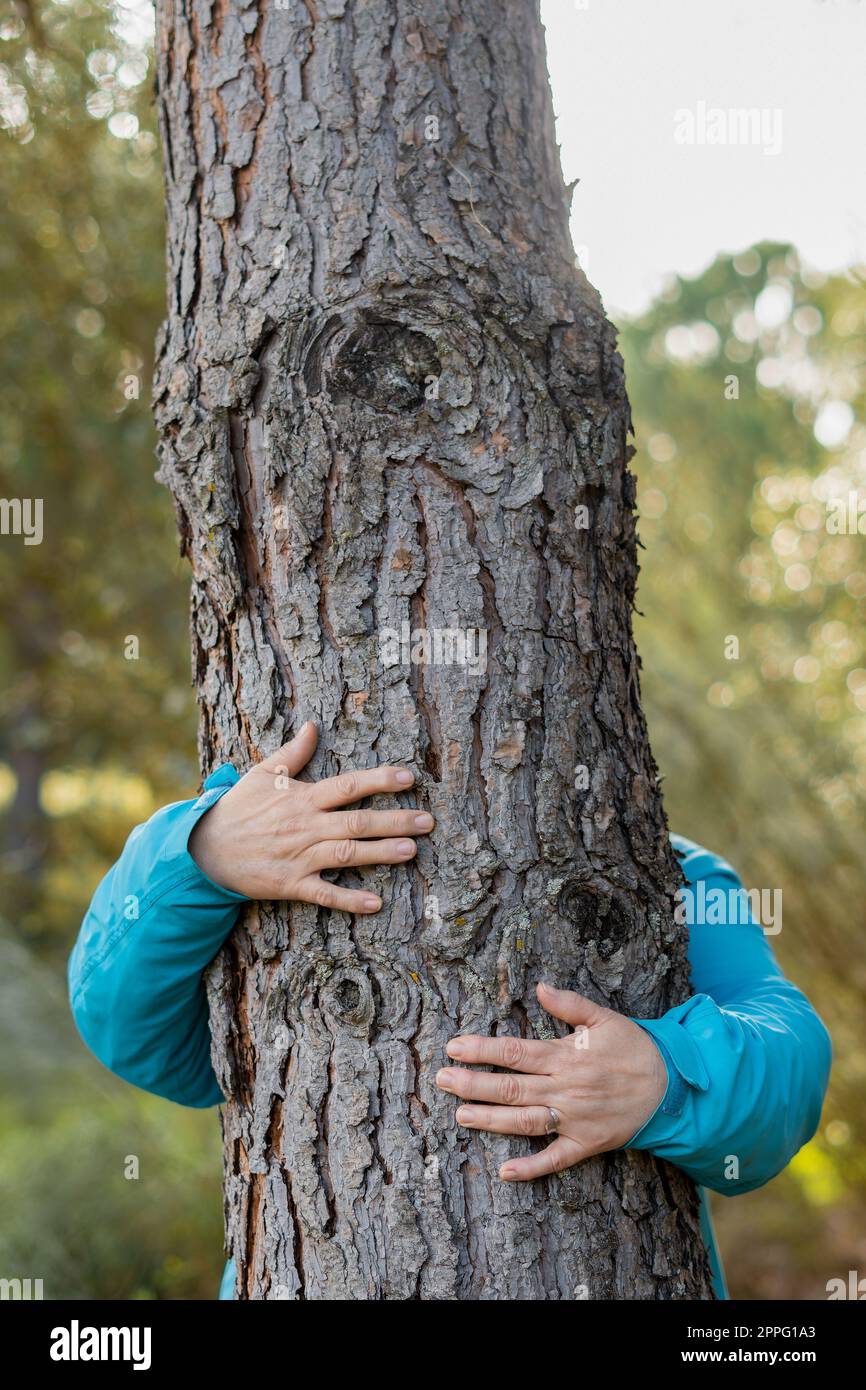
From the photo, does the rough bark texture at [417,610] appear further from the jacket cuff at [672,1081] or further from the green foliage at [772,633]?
the green foliage at [772,633]

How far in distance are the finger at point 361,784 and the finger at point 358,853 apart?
0.05 metres

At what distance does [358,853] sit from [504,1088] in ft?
0.99

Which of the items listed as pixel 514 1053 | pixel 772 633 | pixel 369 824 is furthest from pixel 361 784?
pixel 772 633

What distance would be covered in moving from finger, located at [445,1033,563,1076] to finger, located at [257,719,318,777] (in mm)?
368

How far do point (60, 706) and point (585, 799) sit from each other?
3326mm

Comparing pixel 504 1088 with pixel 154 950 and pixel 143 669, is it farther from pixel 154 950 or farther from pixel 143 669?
pixel 143 669

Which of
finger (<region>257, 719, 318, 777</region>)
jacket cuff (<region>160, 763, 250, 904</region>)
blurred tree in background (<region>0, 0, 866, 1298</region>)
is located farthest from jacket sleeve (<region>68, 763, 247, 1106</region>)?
blurred tree in background (<region>0, 0, 866, 1298</region>)

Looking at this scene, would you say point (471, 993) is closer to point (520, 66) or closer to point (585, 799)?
point (585, 799)

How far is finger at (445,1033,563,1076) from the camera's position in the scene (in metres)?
1.14

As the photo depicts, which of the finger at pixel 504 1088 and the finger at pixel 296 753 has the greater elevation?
the finger at pixel 296 753

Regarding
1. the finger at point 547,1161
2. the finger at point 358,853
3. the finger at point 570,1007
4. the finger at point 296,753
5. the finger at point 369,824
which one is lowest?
the finger at point 547,1161

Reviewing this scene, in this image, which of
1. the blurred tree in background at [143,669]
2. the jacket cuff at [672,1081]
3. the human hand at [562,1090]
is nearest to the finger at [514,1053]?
the human hand at [562,1090]

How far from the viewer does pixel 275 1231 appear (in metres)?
1.25

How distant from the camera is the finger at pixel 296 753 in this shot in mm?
1219
